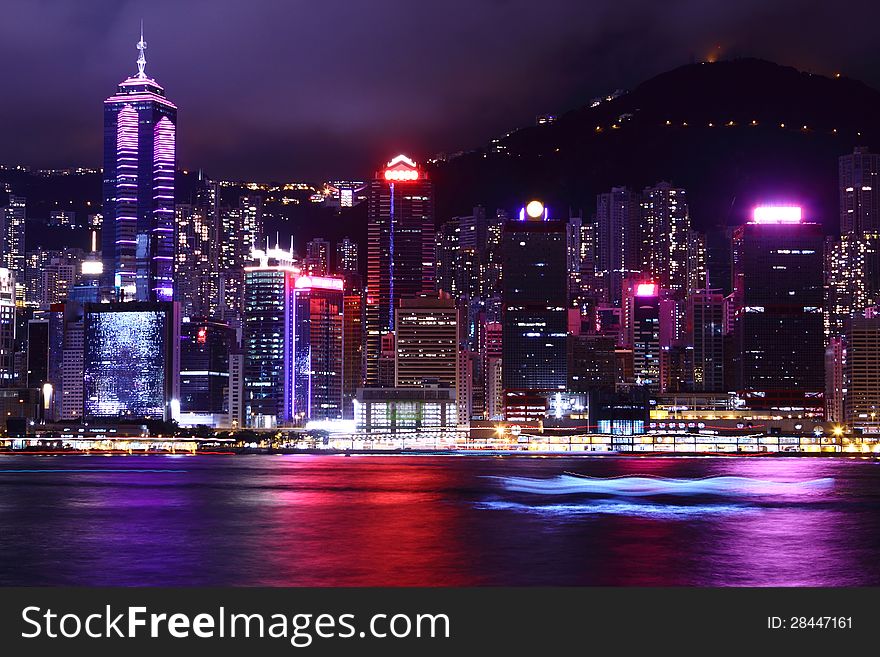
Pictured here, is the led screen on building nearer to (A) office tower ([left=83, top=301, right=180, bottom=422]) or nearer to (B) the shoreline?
(A) office tower ([left=83, top=301, right=180, bottom=422])

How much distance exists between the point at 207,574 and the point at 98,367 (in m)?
169

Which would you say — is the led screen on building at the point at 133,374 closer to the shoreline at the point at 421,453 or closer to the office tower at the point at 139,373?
the office tower at the point at 139,373

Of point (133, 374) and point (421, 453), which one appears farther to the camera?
point (133, 374)

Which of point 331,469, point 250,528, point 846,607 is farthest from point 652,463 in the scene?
point 846,607

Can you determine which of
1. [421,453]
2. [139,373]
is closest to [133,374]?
[139,373]

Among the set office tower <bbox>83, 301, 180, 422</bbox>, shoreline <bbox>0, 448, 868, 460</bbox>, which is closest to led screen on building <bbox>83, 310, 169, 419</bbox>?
office tower <bbox>83, 301, 180, 422</bbox>

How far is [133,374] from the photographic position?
198 meters

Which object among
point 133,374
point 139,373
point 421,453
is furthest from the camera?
point 133,374

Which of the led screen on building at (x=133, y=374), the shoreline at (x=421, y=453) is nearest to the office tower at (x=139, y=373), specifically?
the led screen on building at (x=133, y=374)

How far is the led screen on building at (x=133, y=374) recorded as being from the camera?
645ft

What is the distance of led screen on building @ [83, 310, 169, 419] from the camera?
645 feet

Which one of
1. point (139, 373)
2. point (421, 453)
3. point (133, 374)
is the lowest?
point (421, 453)

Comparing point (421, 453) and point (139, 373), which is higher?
point (139, 373)

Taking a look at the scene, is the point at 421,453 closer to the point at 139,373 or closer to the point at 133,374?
the point at 139,373
